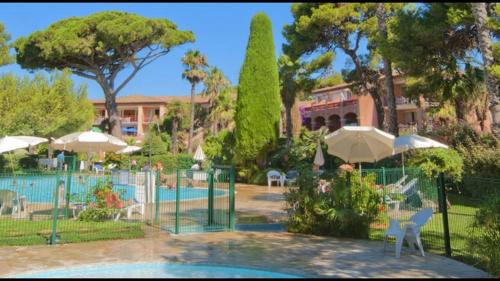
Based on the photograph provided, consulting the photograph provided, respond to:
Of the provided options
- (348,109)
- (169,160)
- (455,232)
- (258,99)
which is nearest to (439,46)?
(455,232)

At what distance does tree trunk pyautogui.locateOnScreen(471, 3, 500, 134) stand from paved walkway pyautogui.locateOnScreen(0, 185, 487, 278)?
7818mm

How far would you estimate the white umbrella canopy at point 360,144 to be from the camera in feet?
35.4

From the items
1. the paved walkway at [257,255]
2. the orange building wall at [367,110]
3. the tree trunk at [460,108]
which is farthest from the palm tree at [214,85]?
the paved walkway at [257,255]

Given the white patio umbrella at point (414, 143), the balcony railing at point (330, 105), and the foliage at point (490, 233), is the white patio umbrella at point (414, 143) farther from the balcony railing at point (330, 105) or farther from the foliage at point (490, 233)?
the balcony railing at point (330, 105)

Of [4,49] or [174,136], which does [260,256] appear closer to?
[4,49]

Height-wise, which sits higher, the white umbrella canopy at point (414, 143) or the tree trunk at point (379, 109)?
the tree trunk at point (379, 109)

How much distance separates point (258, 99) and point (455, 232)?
53.6 ft

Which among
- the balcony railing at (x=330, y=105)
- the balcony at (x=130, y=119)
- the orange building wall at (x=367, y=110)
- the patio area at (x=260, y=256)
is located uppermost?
the balcony at (x=130, y=119)

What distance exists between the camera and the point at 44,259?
714 cm

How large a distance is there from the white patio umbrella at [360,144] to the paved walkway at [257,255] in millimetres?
2912

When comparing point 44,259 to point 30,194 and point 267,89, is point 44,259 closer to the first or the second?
point 30,194

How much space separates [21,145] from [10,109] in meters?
17.8

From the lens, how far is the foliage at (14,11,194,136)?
33.9 metres

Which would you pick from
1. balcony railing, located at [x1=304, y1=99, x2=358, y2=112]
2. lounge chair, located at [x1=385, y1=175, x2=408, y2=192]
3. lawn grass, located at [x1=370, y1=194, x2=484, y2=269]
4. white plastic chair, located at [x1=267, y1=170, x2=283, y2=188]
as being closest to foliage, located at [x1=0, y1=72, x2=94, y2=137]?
white plastic chair, located at [x1=267, y1=170, x2=283, y2=188]
